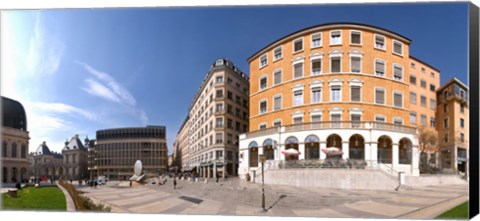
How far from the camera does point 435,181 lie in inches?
448

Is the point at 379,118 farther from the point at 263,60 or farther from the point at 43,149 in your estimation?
the point at 43,149

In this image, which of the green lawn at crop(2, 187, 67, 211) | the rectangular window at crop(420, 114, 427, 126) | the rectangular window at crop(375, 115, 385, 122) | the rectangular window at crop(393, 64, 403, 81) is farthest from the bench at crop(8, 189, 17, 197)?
the rectangular window at crop(420, 114, 427, 126)

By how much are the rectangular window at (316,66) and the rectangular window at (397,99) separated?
8.32 ft

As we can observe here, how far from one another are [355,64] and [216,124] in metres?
5.25

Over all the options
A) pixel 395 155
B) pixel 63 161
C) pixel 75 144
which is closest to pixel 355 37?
pixel 395 155

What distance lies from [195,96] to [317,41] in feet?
14.9

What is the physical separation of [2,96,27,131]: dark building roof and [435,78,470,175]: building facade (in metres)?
14.1

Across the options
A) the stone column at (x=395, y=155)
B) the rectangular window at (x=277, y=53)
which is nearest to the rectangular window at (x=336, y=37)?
the rectangular window at (x=277, y=53)

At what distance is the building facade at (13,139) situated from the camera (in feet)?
41.2

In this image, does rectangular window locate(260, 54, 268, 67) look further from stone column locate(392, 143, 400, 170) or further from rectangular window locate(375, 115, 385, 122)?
stone column locate(392, 143, 400, 170)

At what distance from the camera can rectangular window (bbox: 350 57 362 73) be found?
11.5 m

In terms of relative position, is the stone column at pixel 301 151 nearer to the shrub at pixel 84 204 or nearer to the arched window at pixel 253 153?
the arched window at pixel 253 153

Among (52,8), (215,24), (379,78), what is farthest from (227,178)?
(52,8)

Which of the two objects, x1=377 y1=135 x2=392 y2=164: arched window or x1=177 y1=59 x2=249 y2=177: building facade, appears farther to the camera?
x1=177 y1=59 x2=249 y2=177: building facade
